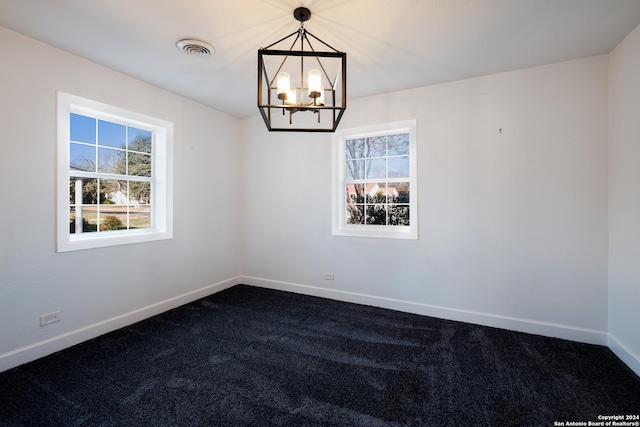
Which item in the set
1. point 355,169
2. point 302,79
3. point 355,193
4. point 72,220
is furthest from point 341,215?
point 72,220

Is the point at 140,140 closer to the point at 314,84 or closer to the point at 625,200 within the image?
the point at 314,84

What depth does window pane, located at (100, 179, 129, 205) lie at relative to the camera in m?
3.01

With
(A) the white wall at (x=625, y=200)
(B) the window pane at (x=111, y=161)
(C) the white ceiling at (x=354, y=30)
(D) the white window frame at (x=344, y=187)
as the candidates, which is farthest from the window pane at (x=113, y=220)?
(A) the white wall at (x=625, y=200)

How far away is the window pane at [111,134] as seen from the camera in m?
2.97

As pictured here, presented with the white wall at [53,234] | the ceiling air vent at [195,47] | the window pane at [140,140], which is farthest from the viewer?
the window pane at [140,140]

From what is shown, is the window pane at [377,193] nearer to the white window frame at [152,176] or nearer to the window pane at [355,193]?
the window pane at [355,193]

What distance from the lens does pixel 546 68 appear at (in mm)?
2729

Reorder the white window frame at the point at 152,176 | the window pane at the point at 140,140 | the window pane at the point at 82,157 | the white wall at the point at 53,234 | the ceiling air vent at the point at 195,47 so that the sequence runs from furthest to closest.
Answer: the window pane at the point at 140,140
the window pane at the point at 82,157
the white window frame at the point at 152,176
the ceiling air vent at the point at 195,47
the white wall at the point at 53,234

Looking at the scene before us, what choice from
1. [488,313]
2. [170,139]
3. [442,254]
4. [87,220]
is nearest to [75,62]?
[170,139]

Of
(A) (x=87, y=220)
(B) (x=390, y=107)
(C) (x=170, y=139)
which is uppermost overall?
(B) (x=390, y=107)

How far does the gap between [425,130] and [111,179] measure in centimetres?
356

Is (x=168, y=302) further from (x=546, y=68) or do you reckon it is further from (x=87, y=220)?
(x=546, y=68)

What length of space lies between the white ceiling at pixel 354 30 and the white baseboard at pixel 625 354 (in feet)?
8.27

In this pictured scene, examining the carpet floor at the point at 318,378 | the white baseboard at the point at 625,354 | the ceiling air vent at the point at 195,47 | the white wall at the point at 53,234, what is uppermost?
the ceiling air vent at the point at 195,47
